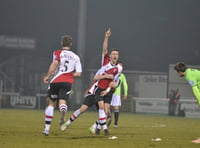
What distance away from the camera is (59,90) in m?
14.2

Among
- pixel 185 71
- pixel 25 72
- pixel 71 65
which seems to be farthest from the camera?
pixel 25 72

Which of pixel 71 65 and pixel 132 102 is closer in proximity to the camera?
pixel 71 65

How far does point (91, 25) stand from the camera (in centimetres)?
4834

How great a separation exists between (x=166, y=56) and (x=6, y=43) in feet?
40.1

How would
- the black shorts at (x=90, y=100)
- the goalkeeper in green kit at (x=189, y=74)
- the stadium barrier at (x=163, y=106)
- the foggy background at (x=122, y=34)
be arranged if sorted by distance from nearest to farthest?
1. the goalkeeper in green kit at (x=189, y=74)
2. the black shorts at (x=90, y=100)
3. the stadium barrier at (x=163, y=106)
4. the foggy background at (x=122, y=34)

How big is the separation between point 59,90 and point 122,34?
3431 centimetres

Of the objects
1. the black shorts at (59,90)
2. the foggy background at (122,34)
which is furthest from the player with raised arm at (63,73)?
the foggy background at (122,34)

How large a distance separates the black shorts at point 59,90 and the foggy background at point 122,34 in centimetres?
3122

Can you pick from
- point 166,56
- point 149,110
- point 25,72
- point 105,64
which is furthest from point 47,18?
point 105,64

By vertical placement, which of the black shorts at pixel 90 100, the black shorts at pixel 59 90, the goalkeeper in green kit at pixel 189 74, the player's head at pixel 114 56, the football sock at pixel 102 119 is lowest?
the football sock at pixel 102 119

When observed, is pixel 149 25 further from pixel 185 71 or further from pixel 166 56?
pixel 185 71

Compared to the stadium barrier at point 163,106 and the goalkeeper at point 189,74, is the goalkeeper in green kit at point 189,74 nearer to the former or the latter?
the goalkeeper at point 189,74

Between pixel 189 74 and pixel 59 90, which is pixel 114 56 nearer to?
pixel 59 90

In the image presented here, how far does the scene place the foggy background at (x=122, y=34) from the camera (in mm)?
46531
